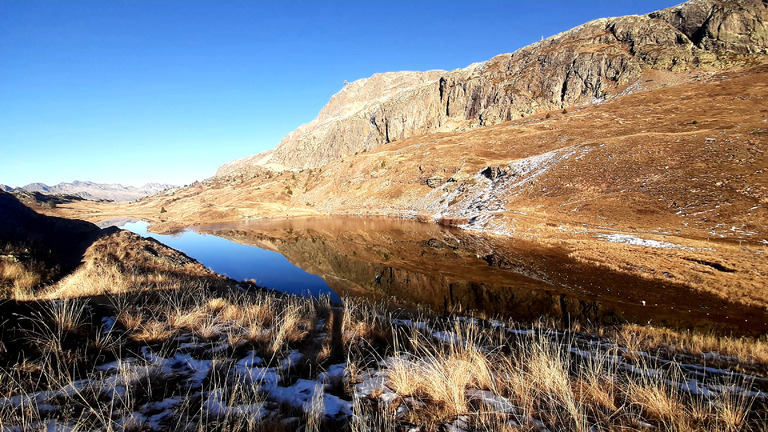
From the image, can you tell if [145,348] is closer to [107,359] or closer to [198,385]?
[107,359]

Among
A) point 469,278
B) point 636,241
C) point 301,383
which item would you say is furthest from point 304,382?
point 636,241

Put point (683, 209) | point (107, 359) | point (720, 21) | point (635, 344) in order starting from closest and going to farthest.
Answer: point (107, 359)
point (635, 344)
point (683, 209)
point (720, 21)

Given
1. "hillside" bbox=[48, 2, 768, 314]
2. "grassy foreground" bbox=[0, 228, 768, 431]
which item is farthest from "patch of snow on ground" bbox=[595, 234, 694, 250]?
"grassy foreground" bbox=[0, 228, 768, 431]

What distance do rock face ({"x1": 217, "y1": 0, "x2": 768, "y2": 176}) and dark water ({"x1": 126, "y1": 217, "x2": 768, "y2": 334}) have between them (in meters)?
68.7

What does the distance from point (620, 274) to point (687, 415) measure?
1098 centimetres

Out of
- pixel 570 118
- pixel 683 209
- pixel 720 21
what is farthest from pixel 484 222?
pixel 720 21

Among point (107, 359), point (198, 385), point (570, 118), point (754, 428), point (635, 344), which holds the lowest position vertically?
point (635, 344)

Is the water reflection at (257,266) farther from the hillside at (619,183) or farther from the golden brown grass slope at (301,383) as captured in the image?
the hillside at (619,183)

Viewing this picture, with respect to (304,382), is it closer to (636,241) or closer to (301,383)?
(301,383)

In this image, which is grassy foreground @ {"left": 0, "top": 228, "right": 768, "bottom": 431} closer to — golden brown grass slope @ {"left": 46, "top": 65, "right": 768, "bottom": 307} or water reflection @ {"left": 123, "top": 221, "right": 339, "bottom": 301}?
water reflection @ {"left": 123, "top": 221, "right": 339, "bottom": 301}

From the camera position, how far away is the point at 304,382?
12.5 ft

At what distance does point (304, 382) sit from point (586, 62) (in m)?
93.1

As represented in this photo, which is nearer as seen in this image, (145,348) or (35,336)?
(35,336)

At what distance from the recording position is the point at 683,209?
672 inches
